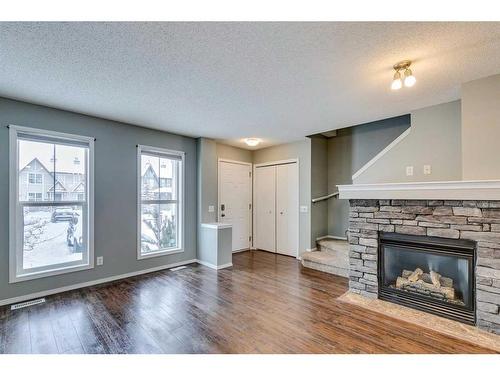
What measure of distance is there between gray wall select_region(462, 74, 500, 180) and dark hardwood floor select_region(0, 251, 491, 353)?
162 centimetres

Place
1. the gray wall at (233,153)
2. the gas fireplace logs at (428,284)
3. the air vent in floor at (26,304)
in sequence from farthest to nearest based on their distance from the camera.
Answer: the gray wall at (233,153)
the air vent in floor at (26,304)
the gas fireplace logs at (428,284)

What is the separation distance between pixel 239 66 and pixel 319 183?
3287mm

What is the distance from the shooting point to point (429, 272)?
2729 millimetres

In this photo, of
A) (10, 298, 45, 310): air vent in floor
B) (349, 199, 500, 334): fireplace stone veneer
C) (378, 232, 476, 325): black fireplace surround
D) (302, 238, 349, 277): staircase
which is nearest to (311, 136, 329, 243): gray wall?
(302, 238, 349, 277): staircase

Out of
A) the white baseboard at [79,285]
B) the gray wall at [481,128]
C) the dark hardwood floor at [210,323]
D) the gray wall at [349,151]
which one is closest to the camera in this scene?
the dark hardwood floor at [210,323]

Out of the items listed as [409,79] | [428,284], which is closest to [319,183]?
[428,284]

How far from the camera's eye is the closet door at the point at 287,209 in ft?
16.6

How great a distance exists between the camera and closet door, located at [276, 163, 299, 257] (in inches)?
199

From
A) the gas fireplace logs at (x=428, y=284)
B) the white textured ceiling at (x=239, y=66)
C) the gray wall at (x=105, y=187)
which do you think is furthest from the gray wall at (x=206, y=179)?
the gas fireplace logs at (x=428, y=284)

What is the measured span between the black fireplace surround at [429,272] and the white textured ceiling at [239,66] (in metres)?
1.68

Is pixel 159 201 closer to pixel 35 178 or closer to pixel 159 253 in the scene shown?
pixel 159 253

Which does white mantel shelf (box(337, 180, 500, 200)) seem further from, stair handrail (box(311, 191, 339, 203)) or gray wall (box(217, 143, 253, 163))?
gray wall (box(217, 143, 253, 163))

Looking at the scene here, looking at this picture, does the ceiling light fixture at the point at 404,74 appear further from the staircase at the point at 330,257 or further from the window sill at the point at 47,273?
the window sill at the point at 47,273
